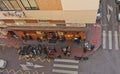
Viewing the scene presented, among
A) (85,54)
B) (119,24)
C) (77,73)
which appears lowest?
(77,73)

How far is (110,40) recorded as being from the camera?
51.2 m

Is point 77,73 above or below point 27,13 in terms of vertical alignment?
below

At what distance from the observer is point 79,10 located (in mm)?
41531

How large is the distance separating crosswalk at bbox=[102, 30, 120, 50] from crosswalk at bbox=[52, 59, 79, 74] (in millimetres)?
7019

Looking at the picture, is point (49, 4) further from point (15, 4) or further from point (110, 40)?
point (110, 40)

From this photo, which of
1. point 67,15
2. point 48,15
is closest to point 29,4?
point 48,15

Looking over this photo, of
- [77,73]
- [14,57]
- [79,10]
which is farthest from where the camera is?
[14,57]

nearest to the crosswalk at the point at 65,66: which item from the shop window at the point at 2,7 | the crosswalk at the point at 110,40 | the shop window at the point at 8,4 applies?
the crosswalk at the point at 110,40

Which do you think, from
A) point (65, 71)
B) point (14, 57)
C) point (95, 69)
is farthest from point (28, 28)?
point (95, 69)

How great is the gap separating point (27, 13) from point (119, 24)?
20.2 meters

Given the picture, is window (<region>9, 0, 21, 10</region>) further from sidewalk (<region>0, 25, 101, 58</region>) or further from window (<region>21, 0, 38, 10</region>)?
sidewalk (<region>0, 25, 101, 58</region>)

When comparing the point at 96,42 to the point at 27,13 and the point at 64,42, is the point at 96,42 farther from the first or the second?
the point at 27,13

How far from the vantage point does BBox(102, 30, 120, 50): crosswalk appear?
50469 millimetres

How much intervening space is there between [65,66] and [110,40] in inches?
420
